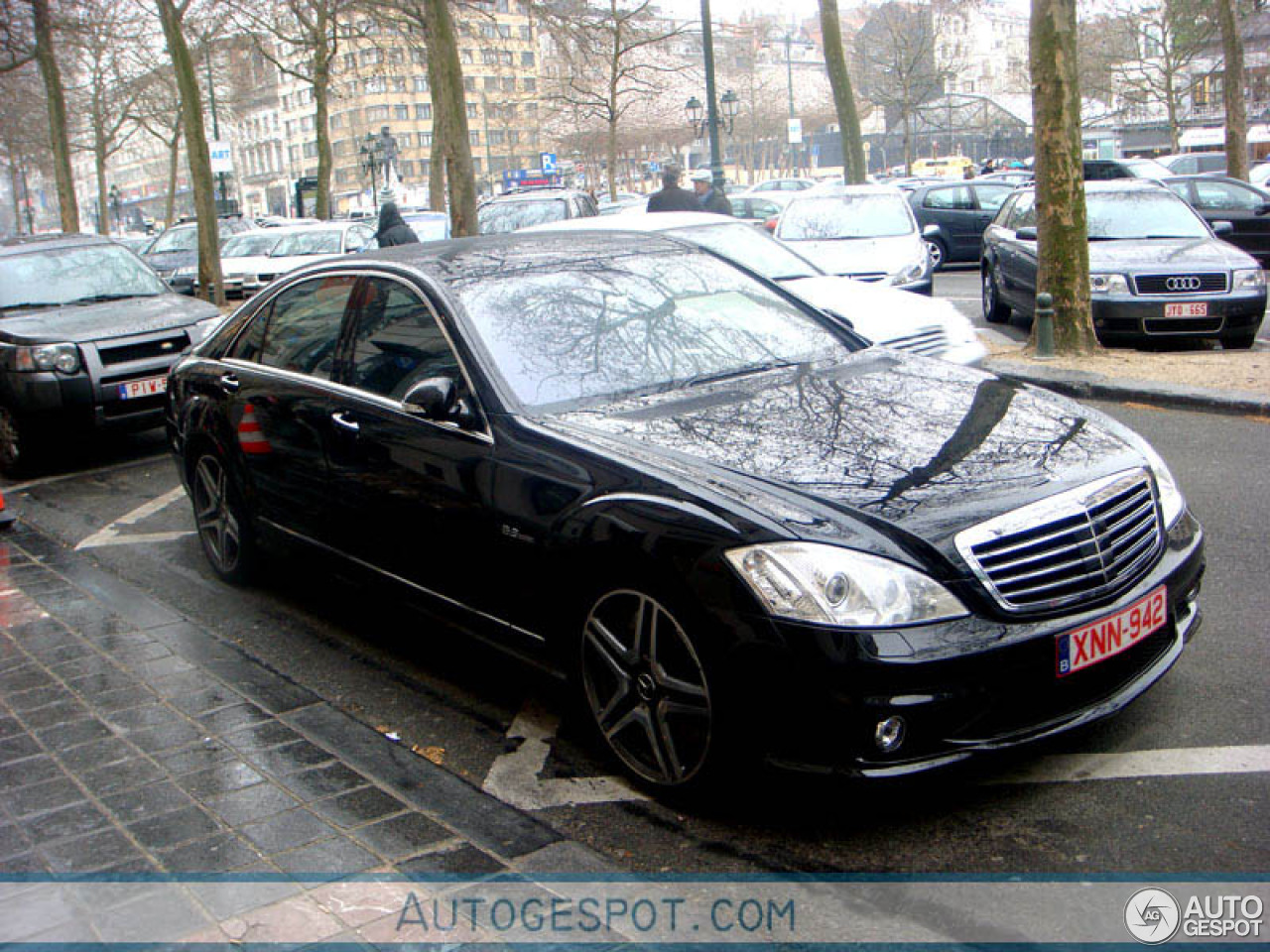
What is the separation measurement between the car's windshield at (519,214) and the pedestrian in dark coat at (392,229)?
14.2 ft

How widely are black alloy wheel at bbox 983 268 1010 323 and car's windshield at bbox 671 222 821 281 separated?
16.2 feet

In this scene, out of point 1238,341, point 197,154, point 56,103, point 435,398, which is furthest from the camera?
point 56,103

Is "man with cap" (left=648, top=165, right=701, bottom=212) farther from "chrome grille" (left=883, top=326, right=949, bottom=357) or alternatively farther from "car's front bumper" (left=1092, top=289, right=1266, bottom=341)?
"chrome grille" (left=883, top=326, right=949, bottom=357)

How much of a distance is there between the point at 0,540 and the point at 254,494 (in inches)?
113

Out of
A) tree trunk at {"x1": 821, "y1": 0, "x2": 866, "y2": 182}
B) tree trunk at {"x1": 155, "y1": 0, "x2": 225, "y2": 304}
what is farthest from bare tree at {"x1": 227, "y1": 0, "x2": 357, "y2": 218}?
tree trunk at {"x1": 821, "y1": 0, "x2": 866, "y2": 182}

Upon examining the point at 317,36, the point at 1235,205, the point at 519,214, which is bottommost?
the point at 1235,205

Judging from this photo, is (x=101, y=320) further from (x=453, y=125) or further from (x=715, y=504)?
(x=453, y=125)

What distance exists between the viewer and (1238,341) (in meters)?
12.1

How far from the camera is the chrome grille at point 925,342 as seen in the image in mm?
9297

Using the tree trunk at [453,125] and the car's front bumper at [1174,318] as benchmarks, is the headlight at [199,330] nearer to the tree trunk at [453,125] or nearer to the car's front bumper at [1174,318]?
the tree trunk at [453,125]

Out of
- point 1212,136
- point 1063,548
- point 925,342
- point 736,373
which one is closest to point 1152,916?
point 1063,548

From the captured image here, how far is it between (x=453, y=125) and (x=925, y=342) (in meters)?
9.97

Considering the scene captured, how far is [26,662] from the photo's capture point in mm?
5102

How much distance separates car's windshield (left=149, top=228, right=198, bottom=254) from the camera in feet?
87.8
